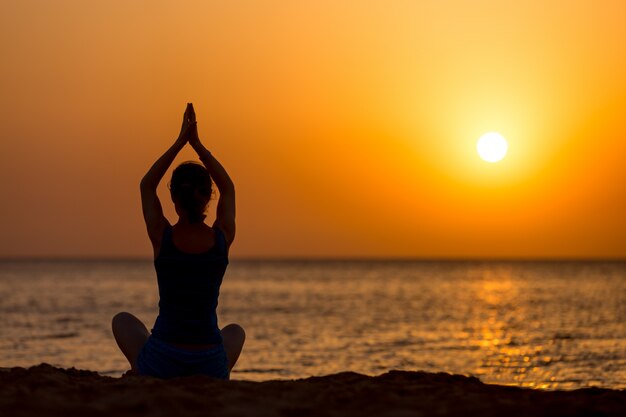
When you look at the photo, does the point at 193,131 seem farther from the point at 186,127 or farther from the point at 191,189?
the point at 191,189

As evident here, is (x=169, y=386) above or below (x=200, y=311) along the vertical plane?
below

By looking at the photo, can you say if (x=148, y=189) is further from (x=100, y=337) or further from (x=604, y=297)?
(x=604, y=297)

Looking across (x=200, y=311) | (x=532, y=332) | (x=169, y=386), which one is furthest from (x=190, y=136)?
(x=532, y=332)

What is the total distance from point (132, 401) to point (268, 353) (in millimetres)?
16392

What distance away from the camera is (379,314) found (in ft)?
127

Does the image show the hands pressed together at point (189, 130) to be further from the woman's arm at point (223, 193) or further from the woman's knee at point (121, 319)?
the woman's knee at point (121, 319)

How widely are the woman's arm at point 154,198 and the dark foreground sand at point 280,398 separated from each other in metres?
1.09

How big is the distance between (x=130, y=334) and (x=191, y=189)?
132 centimetres

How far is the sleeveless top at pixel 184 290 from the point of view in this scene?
285 inches

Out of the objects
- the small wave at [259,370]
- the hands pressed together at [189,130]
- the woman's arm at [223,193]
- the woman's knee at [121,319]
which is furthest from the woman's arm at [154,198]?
the small wave at [259,370]

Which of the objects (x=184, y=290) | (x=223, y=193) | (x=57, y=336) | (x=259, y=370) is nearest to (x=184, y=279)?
(x=184, y=290)

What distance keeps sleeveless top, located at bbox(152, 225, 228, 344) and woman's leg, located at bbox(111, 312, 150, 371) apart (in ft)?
1.18

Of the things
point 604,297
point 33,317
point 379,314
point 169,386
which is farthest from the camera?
point 604,297

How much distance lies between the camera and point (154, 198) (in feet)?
24.5
